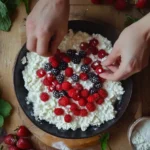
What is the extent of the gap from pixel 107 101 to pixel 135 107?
4.3 inches

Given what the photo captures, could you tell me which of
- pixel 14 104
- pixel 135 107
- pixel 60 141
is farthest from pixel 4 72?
pixel 135 107

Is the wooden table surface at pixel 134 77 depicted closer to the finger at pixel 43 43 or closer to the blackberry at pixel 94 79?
the blackberry at pixel 94 79

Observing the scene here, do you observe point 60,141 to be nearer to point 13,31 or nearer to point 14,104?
point 14,104

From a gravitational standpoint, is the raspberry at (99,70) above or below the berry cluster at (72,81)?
above

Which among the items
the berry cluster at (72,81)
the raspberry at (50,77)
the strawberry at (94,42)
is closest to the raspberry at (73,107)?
the berry cluster at (72,81)

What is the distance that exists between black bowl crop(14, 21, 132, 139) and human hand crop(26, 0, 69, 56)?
181 millimetres

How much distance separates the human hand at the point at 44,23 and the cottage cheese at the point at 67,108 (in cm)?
17

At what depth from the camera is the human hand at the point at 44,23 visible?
0.99 metres

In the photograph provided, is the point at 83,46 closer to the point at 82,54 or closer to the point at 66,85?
the point at 82,54

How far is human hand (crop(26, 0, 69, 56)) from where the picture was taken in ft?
3.25

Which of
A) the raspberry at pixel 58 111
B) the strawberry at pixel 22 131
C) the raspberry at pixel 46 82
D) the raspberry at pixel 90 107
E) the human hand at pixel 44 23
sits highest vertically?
Answer: the human hand at pixel 44 23

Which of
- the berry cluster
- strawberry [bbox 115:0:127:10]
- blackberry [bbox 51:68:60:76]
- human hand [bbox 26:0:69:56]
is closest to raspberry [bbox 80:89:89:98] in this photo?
the berry cluster

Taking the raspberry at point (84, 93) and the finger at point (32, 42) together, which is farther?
the raspberry at point (84, 93)

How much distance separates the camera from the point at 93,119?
117 cm
